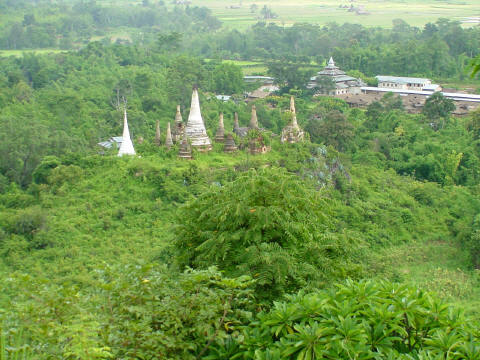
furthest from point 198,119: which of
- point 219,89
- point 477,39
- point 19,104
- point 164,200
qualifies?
point 477,39

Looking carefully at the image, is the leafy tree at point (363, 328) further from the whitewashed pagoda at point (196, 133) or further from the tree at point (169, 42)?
the tree at point (169, 42)

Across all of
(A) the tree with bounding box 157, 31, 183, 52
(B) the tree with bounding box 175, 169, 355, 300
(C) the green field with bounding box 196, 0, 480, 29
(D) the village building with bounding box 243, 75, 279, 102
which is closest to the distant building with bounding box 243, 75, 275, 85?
(D) the village building with bounding box 243, 75, 279, 102

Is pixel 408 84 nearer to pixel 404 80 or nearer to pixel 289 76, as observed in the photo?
pixel 404 80

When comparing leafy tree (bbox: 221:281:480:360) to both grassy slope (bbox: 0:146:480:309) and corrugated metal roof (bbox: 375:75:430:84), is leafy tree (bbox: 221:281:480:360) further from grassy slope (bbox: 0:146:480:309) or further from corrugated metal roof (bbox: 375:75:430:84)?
corrugated metal roof (bbox: 375:75:430:84)

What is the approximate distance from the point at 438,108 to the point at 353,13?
7615 cm

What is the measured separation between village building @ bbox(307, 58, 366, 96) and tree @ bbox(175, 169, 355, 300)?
125 feet

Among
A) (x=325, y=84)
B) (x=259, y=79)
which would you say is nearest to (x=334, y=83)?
(x=325, y=84)

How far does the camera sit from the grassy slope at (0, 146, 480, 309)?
18188 mm

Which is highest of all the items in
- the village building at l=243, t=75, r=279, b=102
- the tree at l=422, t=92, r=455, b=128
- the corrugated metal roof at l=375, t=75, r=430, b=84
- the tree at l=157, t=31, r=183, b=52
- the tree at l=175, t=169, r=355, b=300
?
the tree at l=175, t=169, r=355, b=300

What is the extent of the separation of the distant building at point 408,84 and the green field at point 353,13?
1393 inches

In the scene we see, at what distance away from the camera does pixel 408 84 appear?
4891 centimetres

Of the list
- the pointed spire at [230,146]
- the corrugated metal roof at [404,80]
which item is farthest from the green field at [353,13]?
the pointed spire at [230,146]

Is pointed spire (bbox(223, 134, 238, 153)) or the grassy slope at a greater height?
pointed spire (bbox(223, 134, 238, 153))

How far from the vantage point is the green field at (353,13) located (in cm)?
9106
